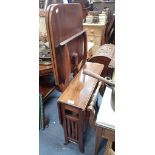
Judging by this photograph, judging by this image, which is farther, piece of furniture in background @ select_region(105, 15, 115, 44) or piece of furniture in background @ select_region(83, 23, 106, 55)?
piece of furniture in background @ select_region(83, 23, 106, 55)

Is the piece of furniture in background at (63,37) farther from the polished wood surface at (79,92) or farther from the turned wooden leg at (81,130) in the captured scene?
the turned wooden leg at (81,130)

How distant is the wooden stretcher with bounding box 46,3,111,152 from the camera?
44.7 inches

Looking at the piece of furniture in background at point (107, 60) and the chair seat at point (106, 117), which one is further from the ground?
the piece of furniture in background at point (107, 60)

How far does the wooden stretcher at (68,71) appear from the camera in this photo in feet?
3.72

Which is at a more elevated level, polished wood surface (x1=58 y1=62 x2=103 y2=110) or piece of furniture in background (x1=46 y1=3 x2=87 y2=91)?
piece of furniture in background (x1=46 y1=3 x2=87 y2=91)

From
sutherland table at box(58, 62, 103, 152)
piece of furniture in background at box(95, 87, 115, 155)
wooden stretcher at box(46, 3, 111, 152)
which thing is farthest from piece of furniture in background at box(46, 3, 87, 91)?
piece of furniture in background at box(95, 87, 115, 155)

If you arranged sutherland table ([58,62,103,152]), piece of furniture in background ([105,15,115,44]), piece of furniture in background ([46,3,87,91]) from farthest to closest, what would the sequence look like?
piece of furniture in background ([105,15,115,44])
sutherland table ([58,62,103,152])
piece of furniture in background ([46,3,87,91])

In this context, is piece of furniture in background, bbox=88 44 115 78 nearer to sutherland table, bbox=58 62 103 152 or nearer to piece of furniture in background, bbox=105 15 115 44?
sutherland table, bbox=58 62 103 152

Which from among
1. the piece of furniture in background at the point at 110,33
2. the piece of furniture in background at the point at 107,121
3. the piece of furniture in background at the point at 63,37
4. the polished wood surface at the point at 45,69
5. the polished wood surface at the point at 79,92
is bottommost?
the piece of furniture in background at the point at 107,121

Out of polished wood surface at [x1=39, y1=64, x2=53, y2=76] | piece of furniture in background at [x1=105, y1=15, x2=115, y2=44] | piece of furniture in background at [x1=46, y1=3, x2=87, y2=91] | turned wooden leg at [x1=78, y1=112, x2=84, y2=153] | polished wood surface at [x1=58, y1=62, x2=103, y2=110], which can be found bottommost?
turned wooden leg at [x1=78, y1=112, x2=84, y2=153]

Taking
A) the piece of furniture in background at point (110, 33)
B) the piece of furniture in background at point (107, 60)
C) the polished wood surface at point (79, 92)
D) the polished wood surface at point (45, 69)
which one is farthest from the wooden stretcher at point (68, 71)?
the piece of furniture in background at point (110, 33)

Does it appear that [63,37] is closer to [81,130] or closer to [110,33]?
[81,130]
